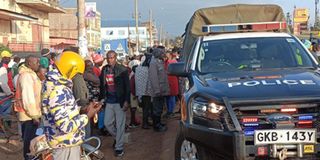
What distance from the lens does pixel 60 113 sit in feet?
12.0

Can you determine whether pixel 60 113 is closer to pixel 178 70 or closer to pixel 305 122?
pixel 178 70

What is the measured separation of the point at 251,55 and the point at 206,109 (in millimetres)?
1607

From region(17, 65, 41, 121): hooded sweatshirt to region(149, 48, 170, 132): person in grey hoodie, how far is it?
3.02m

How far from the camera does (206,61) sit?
5594 millimetres

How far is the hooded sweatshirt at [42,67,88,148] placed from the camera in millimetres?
3674

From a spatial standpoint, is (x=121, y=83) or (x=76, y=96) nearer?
(x=76, y=96)

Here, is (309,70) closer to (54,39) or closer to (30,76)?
(30,76)

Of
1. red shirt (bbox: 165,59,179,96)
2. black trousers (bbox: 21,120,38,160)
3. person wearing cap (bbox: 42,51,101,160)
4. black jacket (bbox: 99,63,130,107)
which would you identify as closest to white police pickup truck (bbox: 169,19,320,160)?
person wearing cap (bbox: 42,51,101,160)

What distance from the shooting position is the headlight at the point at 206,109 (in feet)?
13.7

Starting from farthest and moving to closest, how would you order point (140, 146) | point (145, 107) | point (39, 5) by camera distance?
point (39, 5)
point (145, 107)
point (140, 146)

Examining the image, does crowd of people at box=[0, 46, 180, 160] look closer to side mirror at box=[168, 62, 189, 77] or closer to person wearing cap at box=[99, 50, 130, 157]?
person wearing cap at box=[99, 50, 130, 157]

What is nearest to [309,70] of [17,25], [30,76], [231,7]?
[231,7]

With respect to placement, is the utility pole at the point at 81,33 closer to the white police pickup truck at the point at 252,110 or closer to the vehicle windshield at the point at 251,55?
the vehicle windshield at the point at 251,55

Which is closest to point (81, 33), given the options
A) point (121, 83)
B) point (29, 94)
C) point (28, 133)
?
point (121, 83)
